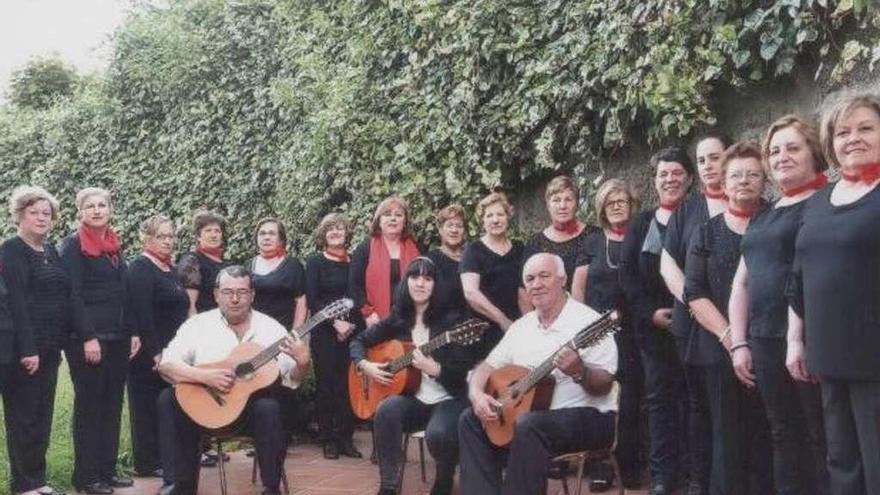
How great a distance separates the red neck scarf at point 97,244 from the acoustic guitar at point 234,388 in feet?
3.47

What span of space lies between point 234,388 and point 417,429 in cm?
101

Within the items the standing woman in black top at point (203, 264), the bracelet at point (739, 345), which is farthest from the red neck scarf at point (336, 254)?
the bracelet at point (739, 345)

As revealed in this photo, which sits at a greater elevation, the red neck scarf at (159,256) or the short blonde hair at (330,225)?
the short blonde hair at (330,225)

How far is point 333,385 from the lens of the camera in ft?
20.8

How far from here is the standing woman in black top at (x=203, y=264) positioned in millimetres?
6242

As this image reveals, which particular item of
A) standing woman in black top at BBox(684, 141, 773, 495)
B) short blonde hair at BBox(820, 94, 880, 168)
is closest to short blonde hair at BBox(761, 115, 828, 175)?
short blonde hair at BBox(820, 94, 880, 168)

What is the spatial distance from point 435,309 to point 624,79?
1.75m

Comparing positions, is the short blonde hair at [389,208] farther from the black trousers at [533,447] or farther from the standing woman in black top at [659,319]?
the black trousers at [533,447]

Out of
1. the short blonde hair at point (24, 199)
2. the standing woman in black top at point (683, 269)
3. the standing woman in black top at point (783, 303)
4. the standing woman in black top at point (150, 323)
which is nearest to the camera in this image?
the standing woman in black top at point (783, 303)

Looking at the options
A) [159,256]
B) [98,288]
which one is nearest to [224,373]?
[98,288]

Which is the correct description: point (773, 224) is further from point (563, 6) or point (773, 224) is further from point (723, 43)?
point (563, 6)

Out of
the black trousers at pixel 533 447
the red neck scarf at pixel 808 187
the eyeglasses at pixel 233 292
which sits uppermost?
the red neck scarf at pixel 808 187

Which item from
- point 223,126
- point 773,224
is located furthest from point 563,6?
point 223,126

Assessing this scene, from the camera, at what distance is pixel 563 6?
616 cm
